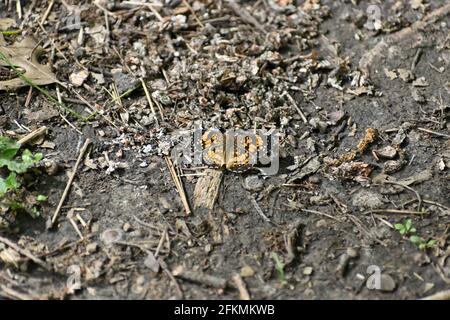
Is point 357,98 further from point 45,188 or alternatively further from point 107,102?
point 45,188

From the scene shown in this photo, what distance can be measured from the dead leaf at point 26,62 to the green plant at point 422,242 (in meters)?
2.06

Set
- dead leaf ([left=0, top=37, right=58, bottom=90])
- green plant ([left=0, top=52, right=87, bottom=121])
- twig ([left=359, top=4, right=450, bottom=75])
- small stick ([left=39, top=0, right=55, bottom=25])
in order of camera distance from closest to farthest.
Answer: green plant ([left=0, top=52, right=87, bottom=121]), dead leaf ([left=0, top=37, right=58, bottom=90]), twig ([left=359, top=4, right=450, bottom=75]), small stick ([left=39, top=0, right=55, bottom=25])

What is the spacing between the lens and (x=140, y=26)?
136 inches

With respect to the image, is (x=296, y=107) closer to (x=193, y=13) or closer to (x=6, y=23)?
(x=193, y=13)

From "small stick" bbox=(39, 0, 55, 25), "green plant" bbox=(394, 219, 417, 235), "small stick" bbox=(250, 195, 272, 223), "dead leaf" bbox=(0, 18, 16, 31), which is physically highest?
"small stick" bbox=(39, 0, 55, 25)

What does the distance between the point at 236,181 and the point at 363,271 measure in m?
0.74

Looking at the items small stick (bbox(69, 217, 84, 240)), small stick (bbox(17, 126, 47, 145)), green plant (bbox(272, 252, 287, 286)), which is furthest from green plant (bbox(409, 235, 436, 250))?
small stick (bbox(17, 126, 47, 145))

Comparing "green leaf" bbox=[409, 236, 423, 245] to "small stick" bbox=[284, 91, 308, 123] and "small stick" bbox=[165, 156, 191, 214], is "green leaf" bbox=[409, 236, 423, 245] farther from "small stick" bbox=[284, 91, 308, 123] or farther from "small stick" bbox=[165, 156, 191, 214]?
"small stick" bbox=[165, 156, 191, 214]

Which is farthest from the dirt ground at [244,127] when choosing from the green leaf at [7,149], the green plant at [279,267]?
the green leaf at [7,149]

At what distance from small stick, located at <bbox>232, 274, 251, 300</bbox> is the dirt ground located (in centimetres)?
2

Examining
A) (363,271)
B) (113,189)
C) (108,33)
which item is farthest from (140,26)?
(363,271)

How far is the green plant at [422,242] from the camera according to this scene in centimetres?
248

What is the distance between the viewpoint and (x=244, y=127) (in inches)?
115

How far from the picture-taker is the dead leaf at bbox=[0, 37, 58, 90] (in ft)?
10.1
